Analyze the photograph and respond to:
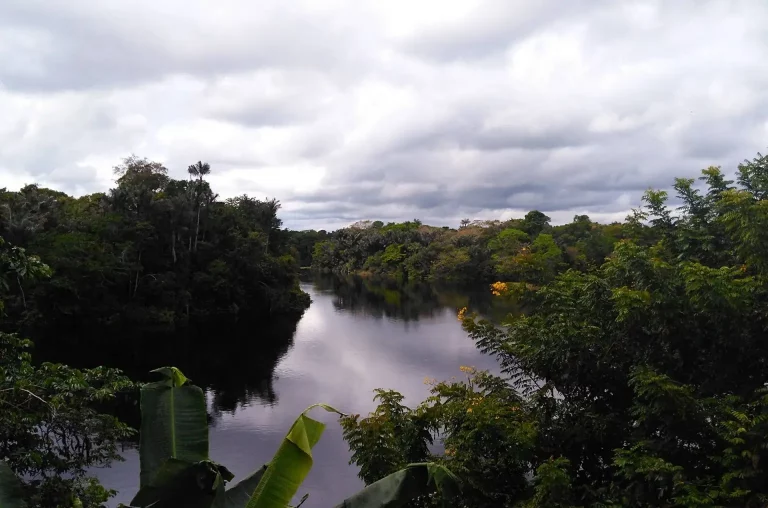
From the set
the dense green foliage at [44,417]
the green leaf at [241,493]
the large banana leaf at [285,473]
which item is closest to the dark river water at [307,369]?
the dense green foliage at [44,417]

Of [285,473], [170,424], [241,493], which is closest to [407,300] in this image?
[241,493]

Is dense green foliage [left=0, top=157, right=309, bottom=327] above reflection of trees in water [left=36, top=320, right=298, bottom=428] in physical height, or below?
above

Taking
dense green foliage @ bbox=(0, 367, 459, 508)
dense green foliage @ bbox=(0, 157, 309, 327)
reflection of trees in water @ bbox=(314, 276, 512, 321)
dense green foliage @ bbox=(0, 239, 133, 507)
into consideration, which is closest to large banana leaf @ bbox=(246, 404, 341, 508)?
dense green foliage @ bbox=(0, 367, 459, 508)

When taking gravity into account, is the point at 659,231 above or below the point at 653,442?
above

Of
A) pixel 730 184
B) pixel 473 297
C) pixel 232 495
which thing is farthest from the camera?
pixel 473 297

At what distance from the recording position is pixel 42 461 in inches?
218

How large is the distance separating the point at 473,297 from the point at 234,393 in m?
31.6

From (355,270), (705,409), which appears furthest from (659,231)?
(355,270)

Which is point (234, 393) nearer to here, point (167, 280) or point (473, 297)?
point (167, 280)

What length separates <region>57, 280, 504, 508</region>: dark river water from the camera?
46.4 ft

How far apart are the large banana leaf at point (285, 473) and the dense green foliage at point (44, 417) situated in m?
3.20

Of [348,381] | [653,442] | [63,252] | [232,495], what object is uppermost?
[63,252]

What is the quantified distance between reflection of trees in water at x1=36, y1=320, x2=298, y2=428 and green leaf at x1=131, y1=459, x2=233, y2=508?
15144mm

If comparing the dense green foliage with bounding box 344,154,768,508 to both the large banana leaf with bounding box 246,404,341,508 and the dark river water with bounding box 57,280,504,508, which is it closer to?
the large banana leaf with bounding box 246,404,341,508
